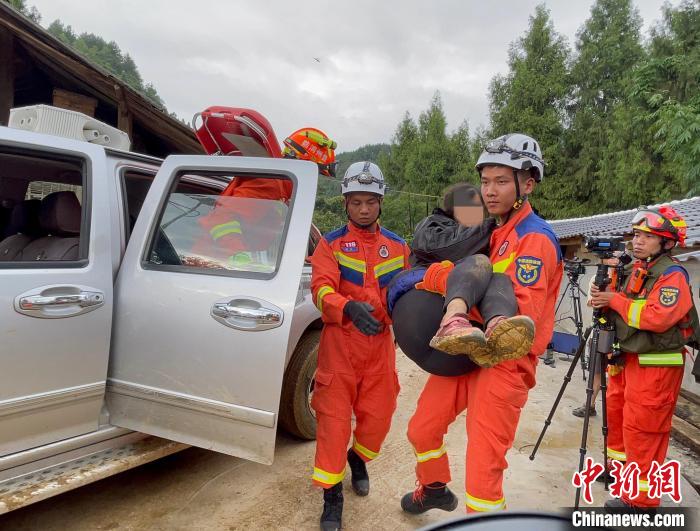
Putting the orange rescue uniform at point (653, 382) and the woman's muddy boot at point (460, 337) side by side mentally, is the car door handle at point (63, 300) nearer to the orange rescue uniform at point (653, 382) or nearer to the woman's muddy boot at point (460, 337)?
the woman's muddy boot at point (460, 337)

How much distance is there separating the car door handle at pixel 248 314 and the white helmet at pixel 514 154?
114 centimetres

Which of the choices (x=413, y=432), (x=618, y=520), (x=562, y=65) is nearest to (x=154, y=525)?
(x=413, y=432)

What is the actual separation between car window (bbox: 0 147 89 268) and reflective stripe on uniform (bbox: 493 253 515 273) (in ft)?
6.19

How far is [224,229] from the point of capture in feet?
7.83

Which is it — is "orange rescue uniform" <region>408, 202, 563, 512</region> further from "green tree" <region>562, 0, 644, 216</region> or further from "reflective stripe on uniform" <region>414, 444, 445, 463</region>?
"green tree" <region>562, 0, 644, 216</region>

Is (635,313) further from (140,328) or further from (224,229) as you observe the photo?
(140,328)

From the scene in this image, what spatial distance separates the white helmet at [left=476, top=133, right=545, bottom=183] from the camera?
1.94 m

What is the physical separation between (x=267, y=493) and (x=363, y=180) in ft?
6.35

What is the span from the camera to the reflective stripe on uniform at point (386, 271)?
2.64 metres

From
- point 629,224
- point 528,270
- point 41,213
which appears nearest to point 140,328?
point 41,213

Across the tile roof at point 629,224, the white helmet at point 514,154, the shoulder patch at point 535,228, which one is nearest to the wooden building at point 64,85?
the white helmet at point 514,154

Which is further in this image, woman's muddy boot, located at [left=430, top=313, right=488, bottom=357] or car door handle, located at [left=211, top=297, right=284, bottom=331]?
car door handle, located at [left=211, top=297, right=284, bottom=331]

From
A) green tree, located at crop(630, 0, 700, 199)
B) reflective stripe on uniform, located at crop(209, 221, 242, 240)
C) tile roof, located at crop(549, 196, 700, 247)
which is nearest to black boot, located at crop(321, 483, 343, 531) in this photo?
Answer: reflective stripe on uniform, located at crop(209, 221, 242, 240)

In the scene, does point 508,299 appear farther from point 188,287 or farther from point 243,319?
point 188,287
